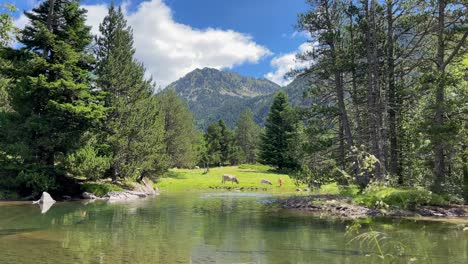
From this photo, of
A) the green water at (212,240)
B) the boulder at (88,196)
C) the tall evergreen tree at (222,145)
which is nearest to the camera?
the green water at (212,240)

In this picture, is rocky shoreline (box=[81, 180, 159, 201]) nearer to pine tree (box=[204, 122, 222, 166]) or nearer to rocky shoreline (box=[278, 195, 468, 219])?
rocky shoreline (box=[278, 195, 468, 219])

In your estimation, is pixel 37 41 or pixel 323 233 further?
pixel 37 41

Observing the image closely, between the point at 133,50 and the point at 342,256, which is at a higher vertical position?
the point at 133,50

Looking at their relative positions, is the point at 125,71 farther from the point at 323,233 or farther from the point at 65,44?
the point at 323,233

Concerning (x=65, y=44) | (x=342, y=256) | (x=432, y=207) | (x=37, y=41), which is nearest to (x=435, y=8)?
(x=432, y=207)

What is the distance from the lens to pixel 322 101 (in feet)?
95.1

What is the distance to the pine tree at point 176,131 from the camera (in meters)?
60.3

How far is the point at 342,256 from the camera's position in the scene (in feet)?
33.8

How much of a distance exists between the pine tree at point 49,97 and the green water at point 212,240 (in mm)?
10216

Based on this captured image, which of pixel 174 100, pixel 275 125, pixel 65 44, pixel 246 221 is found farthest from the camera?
pixel 275 125

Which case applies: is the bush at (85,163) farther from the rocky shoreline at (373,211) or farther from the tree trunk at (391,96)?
the tree trunk at (391,96)

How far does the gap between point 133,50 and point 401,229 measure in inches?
1344

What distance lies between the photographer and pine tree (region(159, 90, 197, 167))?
60.3 m

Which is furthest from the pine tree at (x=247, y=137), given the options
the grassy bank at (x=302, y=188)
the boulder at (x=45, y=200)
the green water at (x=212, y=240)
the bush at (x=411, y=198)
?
the green water at (x=212, y=240)
